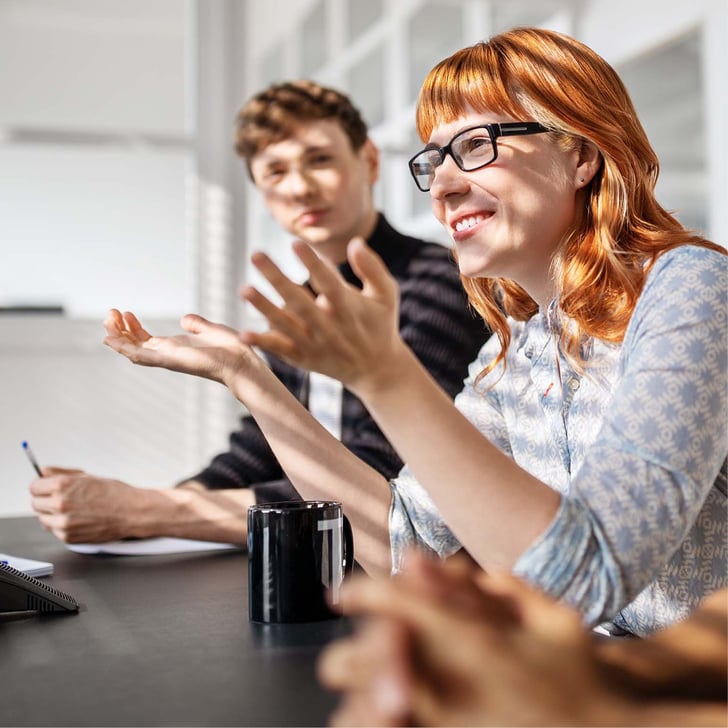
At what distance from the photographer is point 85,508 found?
5.10 feet

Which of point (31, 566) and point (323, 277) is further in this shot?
point (31, 566)

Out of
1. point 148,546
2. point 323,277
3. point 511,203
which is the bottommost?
point 148,546

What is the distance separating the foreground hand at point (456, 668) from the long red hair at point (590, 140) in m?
0.71

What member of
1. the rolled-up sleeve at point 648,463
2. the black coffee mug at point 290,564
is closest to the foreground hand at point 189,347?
the black coffee mug at point 290,564

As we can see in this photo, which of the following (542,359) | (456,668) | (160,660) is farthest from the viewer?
(542,359)

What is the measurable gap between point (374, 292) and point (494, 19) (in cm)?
341

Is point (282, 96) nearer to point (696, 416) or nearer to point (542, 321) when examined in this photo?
point (542, 321)

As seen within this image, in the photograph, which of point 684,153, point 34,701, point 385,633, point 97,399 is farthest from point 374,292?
point 684,153

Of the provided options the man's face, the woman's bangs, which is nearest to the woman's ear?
the woman's bangs

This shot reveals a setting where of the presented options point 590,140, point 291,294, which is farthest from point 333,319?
point 590,140

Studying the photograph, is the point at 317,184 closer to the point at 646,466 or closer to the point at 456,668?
the point at 646,466

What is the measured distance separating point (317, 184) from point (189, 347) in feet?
4.24

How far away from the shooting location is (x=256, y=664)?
82 cm

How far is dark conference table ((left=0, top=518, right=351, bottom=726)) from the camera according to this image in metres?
0.70
